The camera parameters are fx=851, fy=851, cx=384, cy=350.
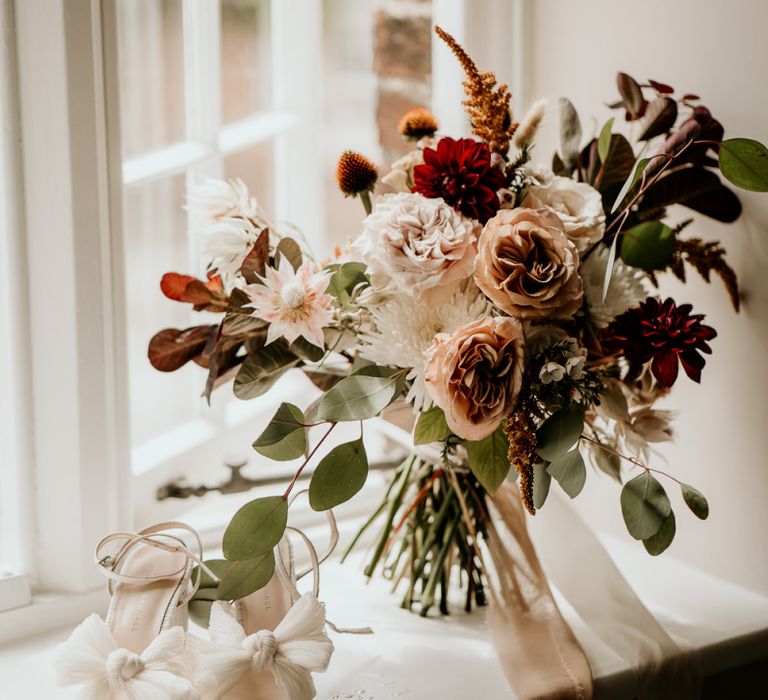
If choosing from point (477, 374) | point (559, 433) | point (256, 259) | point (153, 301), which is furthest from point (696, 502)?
point (153, 301)

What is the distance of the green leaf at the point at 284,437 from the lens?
2.71 ft

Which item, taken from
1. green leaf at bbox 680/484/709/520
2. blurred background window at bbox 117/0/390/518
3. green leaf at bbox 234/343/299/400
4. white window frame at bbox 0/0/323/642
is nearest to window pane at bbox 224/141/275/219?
blurred background window at bbox 117/0/390/518

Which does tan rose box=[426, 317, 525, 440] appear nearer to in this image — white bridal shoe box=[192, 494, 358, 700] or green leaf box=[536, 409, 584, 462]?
green leaf box=[536, 409, 584, 462]

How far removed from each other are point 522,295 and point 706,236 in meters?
0.47

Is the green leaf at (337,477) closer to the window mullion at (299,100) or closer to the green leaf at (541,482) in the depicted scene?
the green leaf at (541,482)

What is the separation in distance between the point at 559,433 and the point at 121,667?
446 millimetres

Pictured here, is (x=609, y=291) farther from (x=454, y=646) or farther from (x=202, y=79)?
(x=202, y=79)

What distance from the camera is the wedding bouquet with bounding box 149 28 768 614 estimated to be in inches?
30.5

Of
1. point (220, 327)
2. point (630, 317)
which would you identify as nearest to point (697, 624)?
point (630, 317)

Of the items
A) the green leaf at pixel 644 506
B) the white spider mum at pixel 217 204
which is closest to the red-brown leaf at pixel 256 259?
the white spider mum at pixel 217 204

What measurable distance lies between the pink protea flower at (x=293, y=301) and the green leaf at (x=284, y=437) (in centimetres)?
8

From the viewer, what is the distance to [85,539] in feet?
3.33

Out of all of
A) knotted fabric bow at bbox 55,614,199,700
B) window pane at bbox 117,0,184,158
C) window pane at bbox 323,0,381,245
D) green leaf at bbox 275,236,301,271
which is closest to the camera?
knotted fabric bow at bbox 55,614,199,700

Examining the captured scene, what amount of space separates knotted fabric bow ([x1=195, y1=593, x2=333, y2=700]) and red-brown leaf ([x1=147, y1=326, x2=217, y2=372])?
0.26 metres
